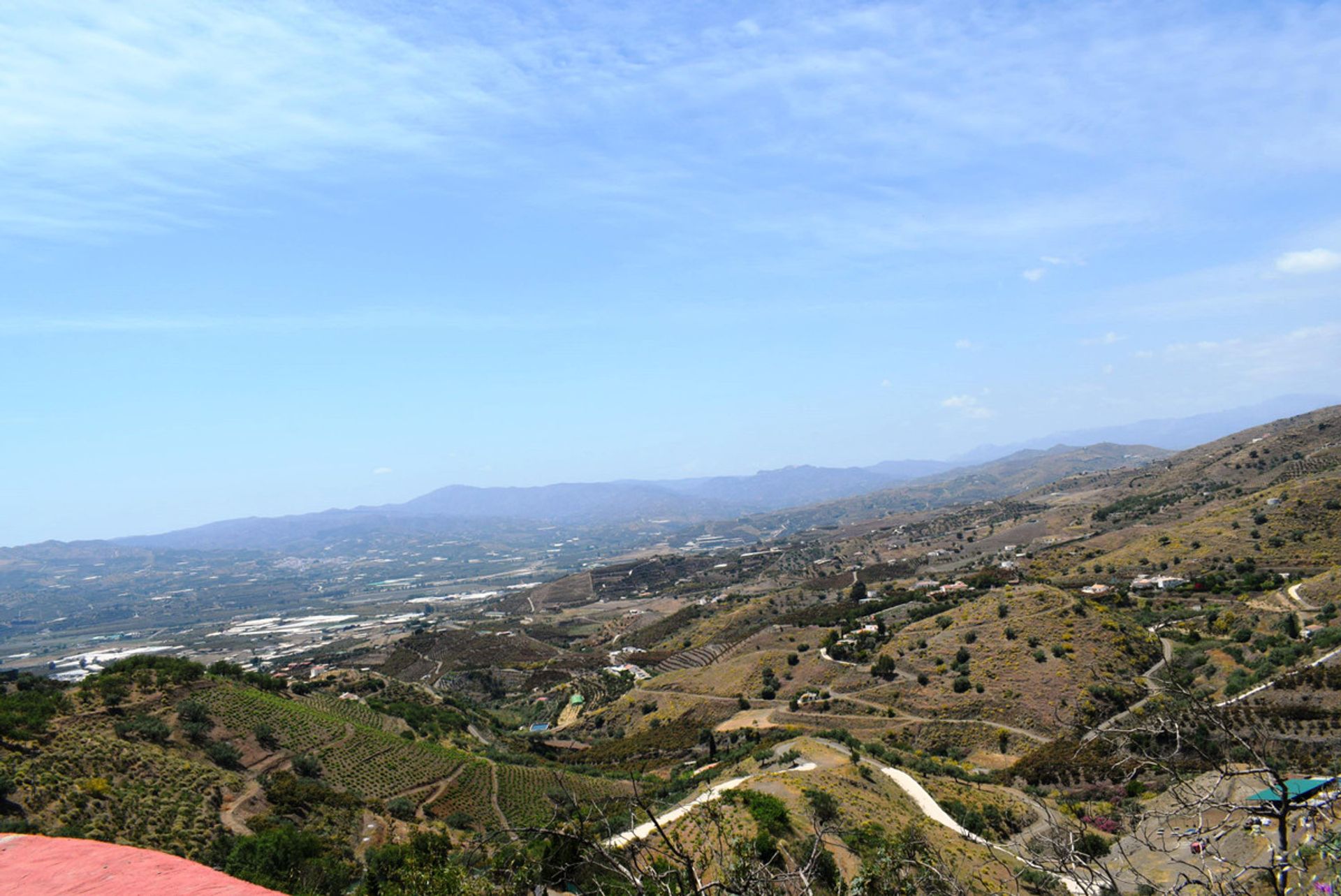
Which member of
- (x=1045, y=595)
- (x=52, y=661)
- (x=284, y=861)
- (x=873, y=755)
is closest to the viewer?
(x=284, y=861)

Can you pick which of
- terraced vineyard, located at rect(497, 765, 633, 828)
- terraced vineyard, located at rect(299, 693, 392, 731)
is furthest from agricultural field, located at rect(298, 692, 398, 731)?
terraced vineyard, located at rect(497, 765, 633, 828)

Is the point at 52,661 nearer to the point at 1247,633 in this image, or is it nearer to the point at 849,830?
the point at 849,830

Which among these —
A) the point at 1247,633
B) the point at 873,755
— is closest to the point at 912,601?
the point at 1247,633

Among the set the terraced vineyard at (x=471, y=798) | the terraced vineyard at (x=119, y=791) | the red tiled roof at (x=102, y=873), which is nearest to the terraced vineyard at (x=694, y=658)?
the terraced vineyard at (x=471, y=798)

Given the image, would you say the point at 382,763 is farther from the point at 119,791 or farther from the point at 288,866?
the point at 288,866

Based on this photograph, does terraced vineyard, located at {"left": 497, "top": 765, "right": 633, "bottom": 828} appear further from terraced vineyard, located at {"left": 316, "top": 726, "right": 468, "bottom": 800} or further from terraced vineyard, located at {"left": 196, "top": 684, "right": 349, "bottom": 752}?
terraced vineyard, located at {"left": 196, "top": 684, "right": 349, "bottom": 752}

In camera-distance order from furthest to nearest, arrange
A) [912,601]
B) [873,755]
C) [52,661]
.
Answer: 1. [52,661]
2. [912,601]
3. [873,755]
